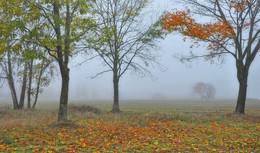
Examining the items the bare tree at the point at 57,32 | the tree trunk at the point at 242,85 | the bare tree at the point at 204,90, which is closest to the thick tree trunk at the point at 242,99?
the tree trunk at the point at 242,85

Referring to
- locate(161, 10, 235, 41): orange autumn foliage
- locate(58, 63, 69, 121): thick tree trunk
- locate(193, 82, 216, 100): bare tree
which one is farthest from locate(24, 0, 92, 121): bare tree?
locate(193, 82, 216, 100): bare tree

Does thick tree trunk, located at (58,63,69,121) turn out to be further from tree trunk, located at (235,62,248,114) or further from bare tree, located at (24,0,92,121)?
tree trunk, located at (235,62,248,114)

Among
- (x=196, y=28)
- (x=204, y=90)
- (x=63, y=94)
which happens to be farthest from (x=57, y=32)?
(x=204, y=90)

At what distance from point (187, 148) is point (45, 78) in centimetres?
1922

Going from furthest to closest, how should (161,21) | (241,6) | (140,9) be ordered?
(140,9)
(161,21)
(241,6)

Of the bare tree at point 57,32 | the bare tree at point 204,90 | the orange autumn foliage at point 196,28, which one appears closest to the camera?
the bare tree at point 57,32

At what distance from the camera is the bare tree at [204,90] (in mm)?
97887

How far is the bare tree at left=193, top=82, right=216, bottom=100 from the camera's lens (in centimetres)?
9789

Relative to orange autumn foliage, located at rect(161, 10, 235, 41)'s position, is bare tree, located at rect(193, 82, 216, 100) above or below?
below

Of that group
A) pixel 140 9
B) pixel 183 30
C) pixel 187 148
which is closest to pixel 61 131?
pixel 187 148

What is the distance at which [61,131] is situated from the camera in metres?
9.95

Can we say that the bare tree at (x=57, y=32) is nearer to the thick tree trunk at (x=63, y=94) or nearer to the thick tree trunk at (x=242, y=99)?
the thick tree trunk at (x=63, y=94)

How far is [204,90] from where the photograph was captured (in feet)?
330

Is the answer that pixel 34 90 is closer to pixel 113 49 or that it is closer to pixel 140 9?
pixel 113 49
